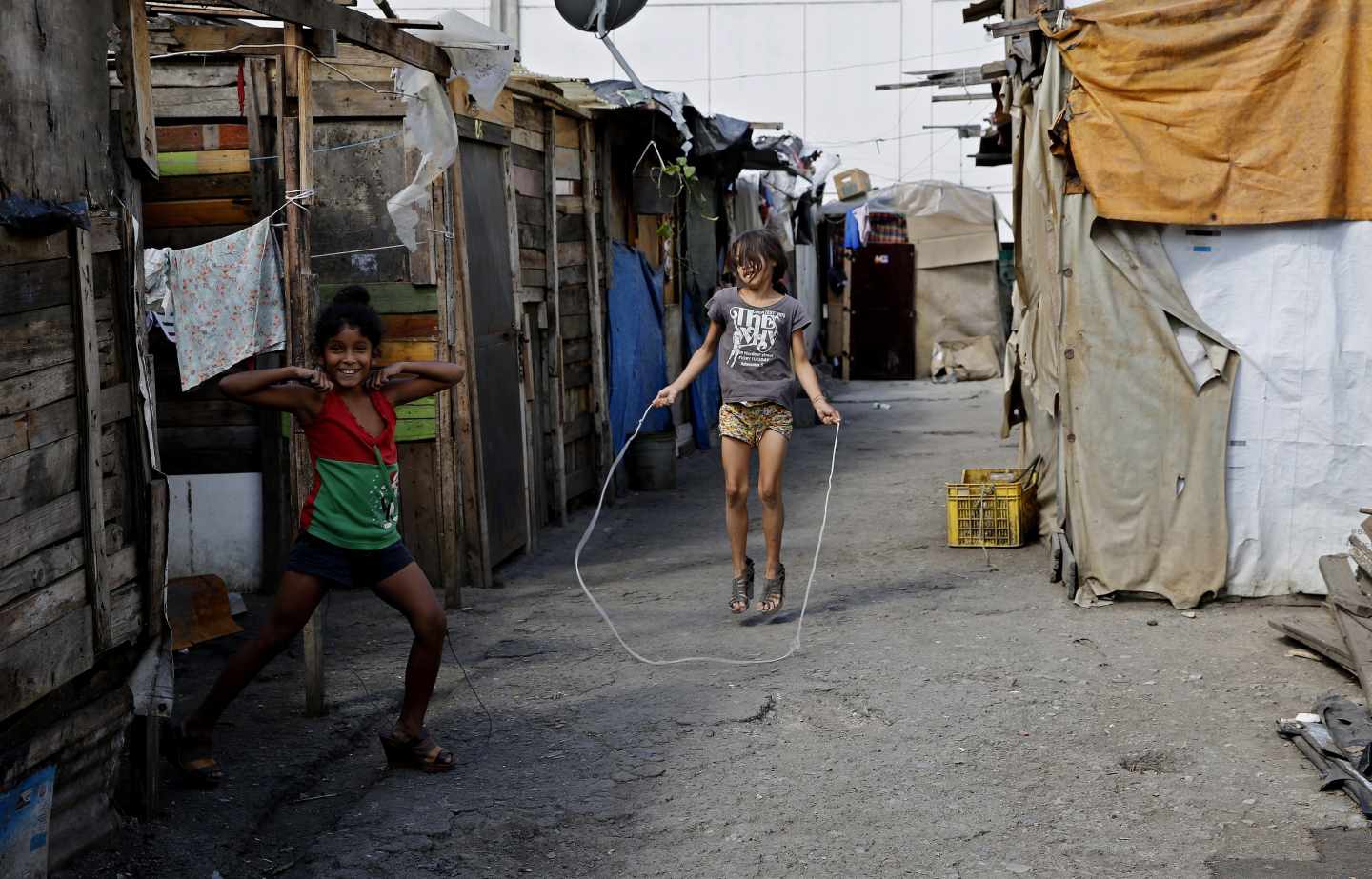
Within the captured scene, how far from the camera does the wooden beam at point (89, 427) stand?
4.17 meters

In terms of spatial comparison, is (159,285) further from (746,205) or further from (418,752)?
(746,205)

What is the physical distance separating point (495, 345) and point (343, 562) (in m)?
4.12

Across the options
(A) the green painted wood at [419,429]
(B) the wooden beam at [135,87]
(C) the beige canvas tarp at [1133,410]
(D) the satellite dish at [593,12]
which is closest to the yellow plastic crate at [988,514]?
(C) the beige canvas tarp at [1133,410]


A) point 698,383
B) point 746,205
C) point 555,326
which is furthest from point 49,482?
point 746,205

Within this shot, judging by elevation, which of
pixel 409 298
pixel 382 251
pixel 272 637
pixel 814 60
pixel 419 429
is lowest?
pixel 272 637

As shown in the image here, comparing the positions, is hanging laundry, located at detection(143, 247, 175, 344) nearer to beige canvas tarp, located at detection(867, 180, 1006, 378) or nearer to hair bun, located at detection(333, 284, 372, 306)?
hair bun, located at detection(333, 284, 372, 306)

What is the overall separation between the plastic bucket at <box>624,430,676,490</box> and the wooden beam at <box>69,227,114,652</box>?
8.06 meters

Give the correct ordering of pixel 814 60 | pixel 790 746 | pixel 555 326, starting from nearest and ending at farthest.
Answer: pixel 790 746
pixel 555 326
pixel 814 60

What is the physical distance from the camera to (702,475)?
43.8 ft

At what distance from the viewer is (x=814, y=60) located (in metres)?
27.8

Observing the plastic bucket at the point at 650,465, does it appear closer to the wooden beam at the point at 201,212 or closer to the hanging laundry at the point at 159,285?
the wooden beam at the point at 201,212

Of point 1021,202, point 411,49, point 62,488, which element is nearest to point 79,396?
point 62,488

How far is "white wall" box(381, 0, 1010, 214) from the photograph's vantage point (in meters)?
27.3

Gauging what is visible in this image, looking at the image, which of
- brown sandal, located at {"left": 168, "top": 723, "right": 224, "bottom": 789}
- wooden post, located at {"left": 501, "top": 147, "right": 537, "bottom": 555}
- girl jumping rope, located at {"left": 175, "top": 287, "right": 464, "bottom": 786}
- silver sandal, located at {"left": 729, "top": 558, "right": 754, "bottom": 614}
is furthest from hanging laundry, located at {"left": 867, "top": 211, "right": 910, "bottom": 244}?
brown sandal, located at {"left": 168, "top": 723, "right": 224, "bottom": 789}
